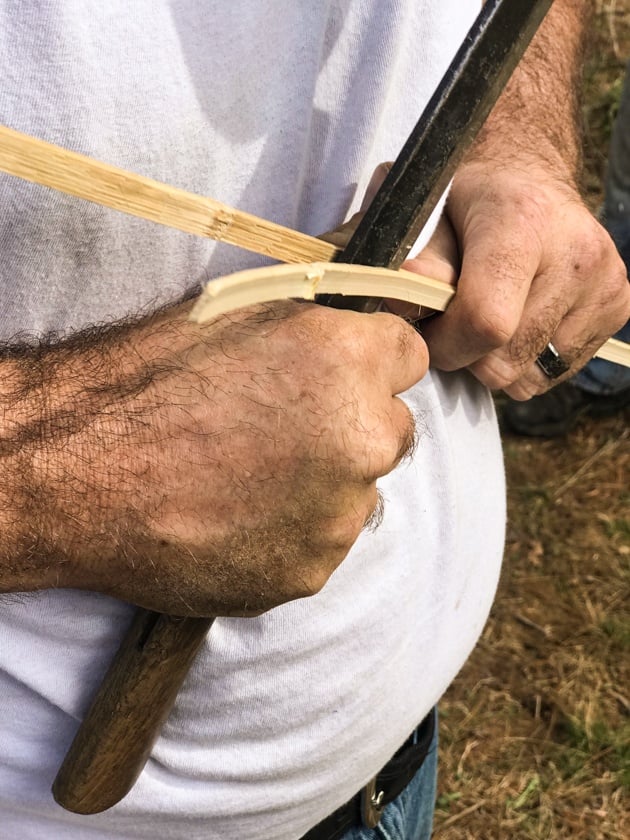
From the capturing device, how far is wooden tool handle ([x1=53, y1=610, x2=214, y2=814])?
76 centimetres

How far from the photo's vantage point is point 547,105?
1.03m

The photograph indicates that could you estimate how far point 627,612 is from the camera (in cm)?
240

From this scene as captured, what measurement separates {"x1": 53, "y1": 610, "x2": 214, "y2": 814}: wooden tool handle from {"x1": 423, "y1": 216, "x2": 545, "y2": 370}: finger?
352mm

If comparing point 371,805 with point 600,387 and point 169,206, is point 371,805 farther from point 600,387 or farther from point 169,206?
point 600,387

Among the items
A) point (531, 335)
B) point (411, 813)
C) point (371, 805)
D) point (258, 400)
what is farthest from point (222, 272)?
point (411, 813)

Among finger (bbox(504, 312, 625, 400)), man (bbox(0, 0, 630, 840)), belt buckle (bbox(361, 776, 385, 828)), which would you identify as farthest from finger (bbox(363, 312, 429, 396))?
belt buckle (bbox(361, 776, 385, 828))

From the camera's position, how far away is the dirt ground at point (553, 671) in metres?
2.16

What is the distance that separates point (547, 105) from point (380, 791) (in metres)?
0.91

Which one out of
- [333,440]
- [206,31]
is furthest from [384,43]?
[333,440]

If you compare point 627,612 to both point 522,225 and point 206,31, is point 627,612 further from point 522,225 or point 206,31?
point 206,31

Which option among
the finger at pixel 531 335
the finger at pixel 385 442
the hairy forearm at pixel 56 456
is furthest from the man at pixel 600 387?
the hairy forearm at pixel 56 456

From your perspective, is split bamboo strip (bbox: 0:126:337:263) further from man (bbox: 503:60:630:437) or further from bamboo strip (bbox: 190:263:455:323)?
man (bbox: 503:60:630:437)

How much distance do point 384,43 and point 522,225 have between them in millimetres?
217

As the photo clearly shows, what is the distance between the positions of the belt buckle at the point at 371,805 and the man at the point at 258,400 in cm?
5
